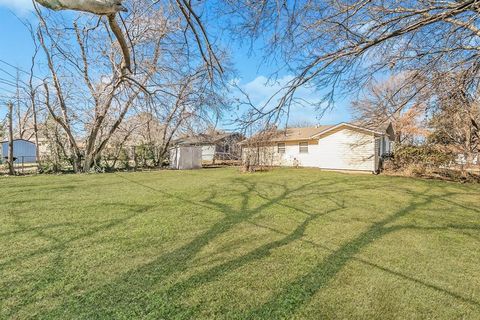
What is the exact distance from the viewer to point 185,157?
17.4m

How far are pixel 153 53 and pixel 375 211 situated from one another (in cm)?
993

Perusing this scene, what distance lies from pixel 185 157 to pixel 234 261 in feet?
49.3

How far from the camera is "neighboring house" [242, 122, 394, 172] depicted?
13.8 m

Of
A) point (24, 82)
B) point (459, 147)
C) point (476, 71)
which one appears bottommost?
point (459, 147)

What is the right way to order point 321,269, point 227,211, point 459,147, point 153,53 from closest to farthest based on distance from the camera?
point 321,269 → point 227,211 → point 153,53 → point 459,147

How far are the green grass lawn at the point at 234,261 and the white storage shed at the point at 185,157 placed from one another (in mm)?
11613

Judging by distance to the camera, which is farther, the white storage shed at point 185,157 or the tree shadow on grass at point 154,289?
the white storage shed at point 185,157

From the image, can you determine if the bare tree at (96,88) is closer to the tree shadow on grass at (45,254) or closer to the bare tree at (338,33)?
the tree shadow on grass at (45,254)

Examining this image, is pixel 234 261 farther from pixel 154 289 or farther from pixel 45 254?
pixel 45 254

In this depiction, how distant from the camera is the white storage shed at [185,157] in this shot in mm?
17328

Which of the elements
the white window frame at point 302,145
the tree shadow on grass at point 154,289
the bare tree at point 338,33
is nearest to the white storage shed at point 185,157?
the white window frame at point 302,145

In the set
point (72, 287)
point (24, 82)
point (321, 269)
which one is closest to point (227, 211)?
point (321, 269)

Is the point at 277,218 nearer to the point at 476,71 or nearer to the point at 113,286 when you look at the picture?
the point at 113,286

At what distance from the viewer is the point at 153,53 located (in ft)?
34.4
